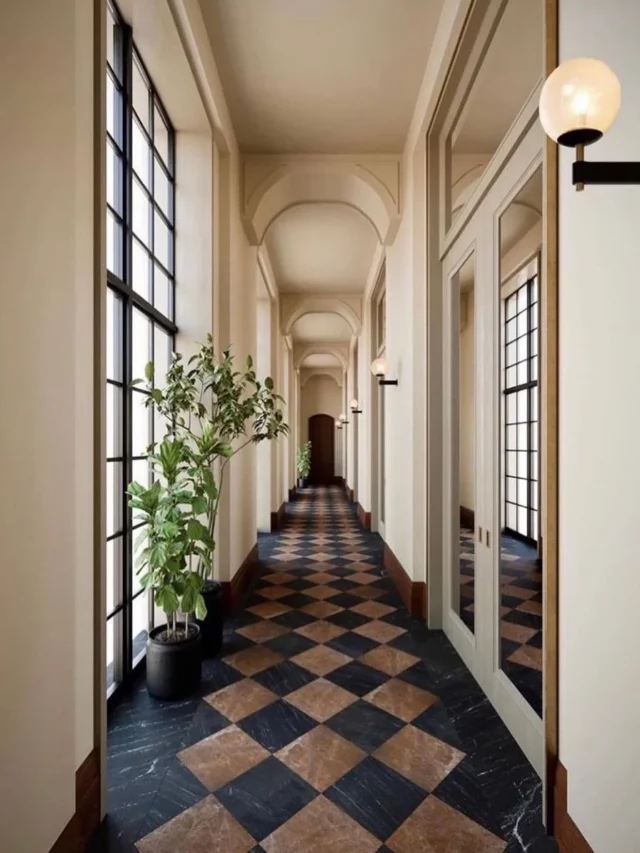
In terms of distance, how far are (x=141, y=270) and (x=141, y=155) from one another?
777 millimetres

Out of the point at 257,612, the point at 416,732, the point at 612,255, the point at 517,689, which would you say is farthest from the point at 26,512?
the point at 257,612

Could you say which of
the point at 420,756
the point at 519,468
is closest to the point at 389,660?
the point at 420,756

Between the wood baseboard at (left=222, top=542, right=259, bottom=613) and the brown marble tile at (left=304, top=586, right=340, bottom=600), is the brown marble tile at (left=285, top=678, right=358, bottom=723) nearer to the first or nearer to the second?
the wood baseboard at (left=222, top=542, right=259, bottom=613)

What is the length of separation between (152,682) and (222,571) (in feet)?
4.48

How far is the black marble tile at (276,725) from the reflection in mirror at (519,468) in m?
1.16

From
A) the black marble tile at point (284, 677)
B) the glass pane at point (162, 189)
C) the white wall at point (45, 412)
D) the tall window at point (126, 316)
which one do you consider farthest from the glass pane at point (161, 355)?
the black marble tile at point (284, 677)

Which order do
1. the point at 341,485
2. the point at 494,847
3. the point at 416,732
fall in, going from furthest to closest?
the point at 341,485
the point at 416,732
the point at 494,847

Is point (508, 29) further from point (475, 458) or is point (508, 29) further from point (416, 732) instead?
point (416, 732)

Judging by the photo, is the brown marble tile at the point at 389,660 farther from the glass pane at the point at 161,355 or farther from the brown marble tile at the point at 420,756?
the glass pane at the point at 161,355

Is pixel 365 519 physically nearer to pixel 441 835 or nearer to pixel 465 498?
pixel 465 498

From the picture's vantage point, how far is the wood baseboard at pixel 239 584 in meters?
4.15

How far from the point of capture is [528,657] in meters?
2.68

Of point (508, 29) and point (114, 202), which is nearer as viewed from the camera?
point (114, 202)

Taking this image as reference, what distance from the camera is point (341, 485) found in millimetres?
18141
